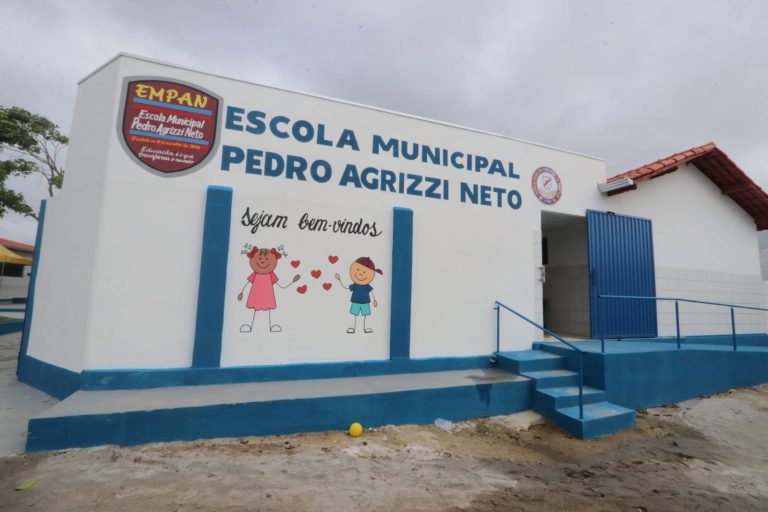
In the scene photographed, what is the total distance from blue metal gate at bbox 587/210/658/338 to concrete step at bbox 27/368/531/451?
10.0ft

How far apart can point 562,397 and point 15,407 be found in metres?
7.27

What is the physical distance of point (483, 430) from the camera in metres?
4.92

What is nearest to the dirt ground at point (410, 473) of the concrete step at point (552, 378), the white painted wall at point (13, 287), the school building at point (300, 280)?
the school building at point (300, 280)

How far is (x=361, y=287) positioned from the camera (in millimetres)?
5848

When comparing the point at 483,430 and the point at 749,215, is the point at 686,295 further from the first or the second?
the point at 483,430

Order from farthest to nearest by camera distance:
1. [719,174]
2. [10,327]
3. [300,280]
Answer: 1. [10,327]
2. [719,174]
3. [300,280]

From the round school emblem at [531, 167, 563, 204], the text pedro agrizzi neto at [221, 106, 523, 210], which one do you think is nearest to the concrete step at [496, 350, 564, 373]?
the text pedro agrizzi neto at [221, 106, 523, 210]

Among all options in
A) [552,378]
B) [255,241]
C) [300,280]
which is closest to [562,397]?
[552,378]

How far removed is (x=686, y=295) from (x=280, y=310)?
8994mm

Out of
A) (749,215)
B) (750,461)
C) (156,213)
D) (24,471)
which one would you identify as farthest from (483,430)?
(749,215)

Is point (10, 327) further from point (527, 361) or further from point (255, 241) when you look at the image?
point (527, 361)

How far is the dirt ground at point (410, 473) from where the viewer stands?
3084 millimetres

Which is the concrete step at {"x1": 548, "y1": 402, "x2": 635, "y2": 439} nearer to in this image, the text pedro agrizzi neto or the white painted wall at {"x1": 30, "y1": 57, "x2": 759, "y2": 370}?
the white painted wall at {"x1": 30, "y1": 57, "x2": 759, "y2": 370}

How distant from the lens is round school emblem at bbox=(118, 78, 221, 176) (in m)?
5.14
